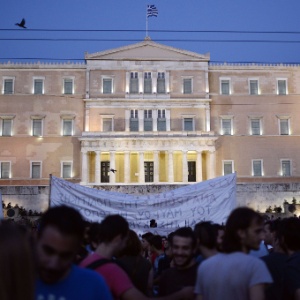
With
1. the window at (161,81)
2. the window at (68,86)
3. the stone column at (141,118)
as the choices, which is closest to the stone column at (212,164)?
the stone column at (141,118)

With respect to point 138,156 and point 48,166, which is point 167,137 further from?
point 48,166

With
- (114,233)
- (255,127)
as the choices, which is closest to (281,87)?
(255,127)

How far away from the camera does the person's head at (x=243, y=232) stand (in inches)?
144

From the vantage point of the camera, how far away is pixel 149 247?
29.6ft

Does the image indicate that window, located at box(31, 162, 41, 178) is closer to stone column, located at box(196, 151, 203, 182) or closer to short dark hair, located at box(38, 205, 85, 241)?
stone column, located at box(196, 151, 203, 182)

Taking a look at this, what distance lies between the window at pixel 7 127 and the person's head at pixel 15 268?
4103 centimetres

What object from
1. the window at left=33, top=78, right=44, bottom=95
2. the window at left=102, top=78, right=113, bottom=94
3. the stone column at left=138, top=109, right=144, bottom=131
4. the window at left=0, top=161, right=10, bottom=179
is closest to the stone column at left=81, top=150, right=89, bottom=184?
the stone column at left=138, top=109, right=144, bottom=131

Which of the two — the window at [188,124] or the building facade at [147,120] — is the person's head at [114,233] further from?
the window at [188,124]

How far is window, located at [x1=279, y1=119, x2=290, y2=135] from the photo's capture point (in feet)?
140

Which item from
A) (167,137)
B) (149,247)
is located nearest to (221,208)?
(149,247)

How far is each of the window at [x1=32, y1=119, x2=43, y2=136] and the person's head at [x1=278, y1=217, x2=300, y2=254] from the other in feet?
126

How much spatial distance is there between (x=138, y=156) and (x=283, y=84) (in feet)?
45.9

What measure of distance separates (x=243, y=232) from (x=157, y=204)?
7.87 metres

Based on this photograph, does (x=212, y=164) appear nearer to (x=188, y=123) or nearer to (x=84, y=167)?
(x=188, y=123)
